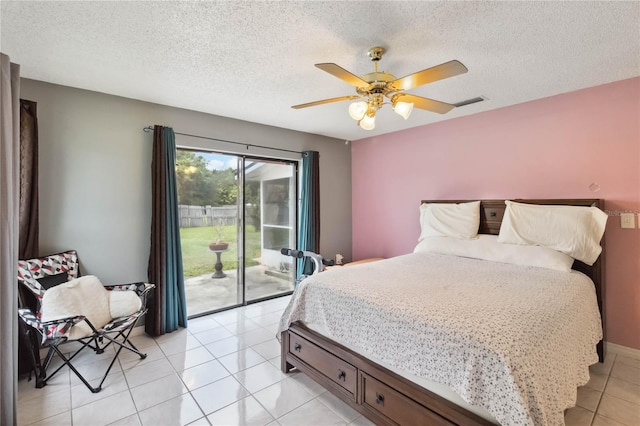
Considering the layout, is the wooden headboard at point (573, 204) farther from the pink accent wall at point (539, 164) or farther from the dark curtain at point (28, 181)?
the dark curtain at point (28, 181)

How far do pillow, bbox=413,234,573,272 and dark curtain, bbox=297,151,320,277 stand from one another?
5.12 ft

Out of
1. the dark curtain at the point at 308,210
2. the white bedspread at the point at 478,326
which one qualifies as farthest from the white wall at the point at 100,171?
the white bedspread at the point at 478,326

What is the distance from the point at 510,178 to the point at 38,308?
4.63 m

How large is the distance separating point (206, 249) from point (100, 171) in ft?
4.67

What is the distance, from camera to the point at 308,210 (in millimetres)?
4367

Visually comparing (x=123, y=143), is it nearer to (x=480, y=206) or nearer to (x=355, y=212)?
(x=355, y=212)

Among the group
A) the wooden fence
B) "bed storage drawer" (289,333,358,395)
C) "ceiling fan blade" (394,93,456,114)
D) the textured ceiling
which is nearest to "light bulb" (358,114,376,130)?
"ceiling fan blade" (394,93,456,114)

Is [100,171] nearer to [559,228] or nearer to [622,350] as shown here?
[559,228]

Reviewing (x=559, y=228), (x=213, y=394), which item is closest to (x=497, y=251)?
(x=559, y=228)

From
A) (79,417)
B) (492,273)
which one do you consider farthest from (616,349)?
(79,417)

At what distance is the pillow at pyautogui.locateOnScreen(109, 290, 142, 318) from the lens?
255cm

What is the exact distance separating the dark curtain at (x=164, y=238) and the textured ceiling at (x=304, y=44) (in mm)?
570

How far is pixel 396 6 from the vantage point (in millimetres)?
1633

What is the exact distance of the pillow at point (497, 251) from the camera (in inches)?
99.6
